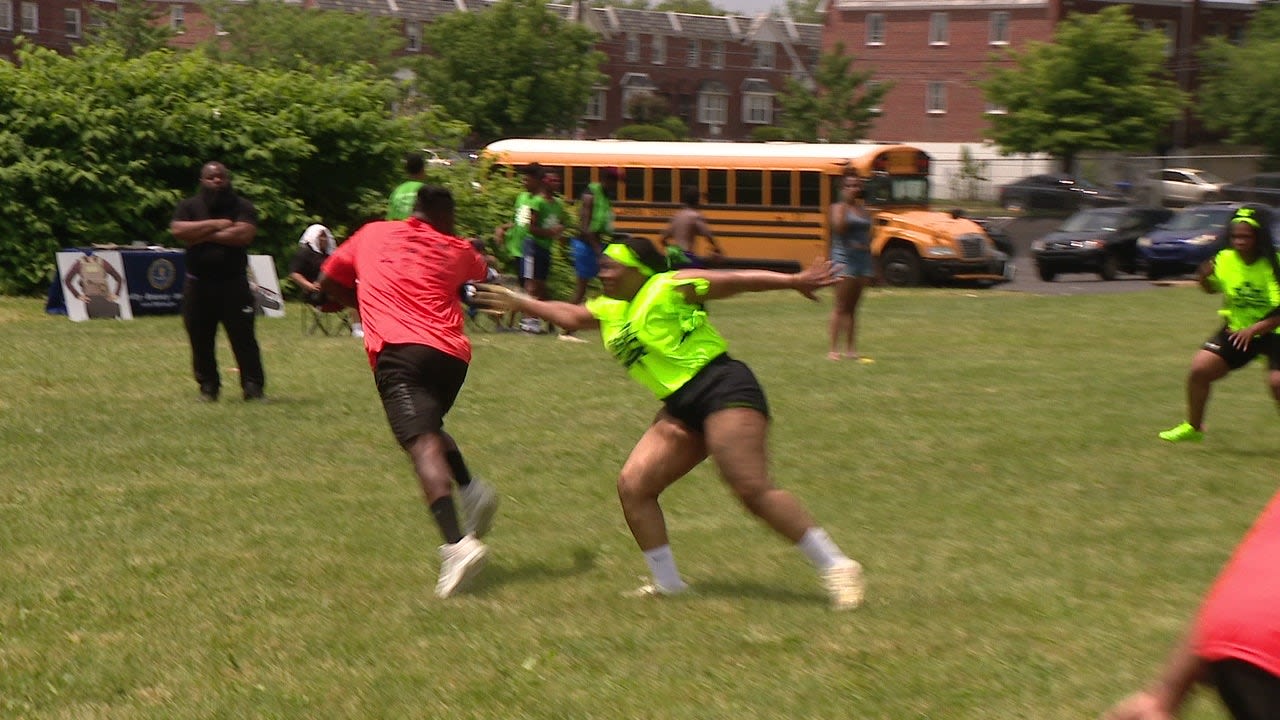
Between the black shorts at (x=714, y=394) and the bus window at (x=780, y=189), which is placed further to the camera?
the bus window at (x=780, y=189)

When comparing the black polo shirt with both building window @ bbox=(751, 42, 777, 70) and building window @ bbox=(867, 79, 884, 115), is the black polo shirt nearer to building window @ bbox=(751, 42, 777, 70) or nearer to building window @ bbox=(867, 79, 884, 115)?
building window @ bbox=(867, 79, 884, 115)

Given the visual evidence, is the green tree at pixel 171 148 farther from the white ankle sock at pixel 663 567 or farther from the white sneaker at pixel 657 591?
the white ankle sock at pixel 663 567

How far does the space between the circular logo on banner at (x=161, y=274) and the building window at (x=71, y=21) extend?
6948 cm

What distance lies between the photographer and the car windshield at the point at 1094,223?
34.8m

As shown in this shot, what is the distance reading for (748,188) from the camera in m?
32.2

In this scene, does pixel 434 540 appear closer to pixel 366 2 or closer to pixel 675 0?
pixel 366 2

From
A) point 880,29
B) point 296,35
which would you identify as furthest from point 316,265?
point 880,29

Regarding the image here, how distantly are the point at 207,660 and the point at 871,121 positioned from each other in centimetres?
7123

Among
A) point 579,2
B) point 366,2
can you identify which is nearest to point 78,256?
point 579,2

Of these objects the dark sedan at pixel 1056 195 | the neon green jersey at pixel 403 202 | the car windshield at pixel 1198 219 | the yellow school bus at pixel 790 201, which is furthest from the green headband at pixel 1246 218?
the dark sedan at pixel 1056 195

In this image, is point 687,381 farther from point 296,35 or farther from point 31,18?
point 31,18

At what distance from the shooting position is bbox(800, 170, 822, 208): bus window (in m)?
31.5

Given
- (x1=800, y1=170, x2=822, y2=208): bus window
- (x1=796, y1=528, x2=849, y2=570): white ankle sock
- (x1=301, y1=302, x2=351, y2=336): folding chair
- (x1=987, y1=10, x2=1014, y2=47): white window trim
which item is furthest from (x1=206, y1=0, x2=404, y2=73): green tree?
(x1=796, y1=528, x2=849, y2=570): white ankle sock

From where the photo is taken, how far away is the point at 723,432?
270 inches
